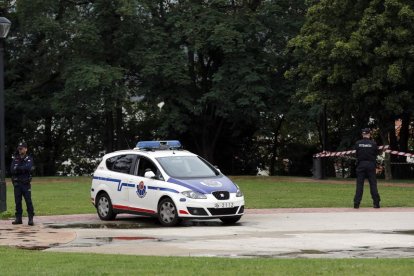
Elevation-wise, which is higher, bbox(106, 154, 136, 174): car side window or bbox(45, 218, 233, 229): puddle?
bbox(106, 154, 136, 174): car side window

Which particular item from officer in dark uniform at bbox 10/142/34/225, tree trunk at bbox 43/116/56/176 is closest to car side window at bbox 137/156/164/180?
officer in dark uniform at bbox 10/142/34/225

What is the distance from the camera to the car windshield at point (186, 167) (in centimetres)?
1958

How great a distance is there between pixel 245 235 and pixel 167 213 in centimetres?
291

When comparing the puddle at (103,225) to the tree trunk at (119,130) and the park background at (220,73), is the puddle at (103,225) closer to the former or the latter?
the park background at (220,73)

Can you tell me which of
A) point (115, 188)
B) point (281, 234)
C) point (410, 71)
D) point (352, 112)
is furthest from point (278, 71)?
point (281, 234)

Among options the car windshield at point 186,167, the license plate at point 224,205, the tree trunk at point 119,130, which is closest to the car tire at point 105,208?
the car windshield at point 186,167

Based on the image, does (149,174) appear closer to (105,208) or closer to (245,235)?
(105,208)

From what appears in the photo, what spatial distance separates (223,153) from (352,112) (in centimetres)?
1466

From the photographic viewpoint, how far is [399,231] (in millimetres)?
17094

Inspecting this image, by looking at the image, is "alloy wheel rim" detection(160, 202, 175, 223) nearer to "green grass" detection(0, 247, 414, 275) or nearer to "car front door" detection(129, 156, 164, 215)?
"car front door" detection(129, 156, 164, 215)

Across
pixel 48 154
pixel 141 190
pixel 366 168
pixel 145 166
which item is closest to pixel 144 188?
pixel 141 190

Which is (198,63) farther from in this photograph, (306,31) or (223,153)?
(306,31)

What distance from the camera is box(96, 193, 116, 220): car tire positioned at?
20688mm

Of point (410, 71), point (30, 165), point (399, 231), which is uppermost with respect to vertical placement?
point (410, 71)
